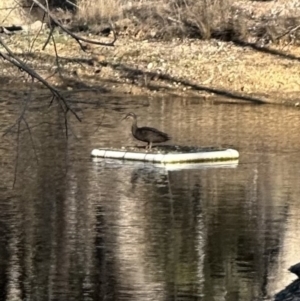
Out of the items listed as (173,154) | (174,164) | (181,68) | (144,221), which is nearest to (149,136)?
(173,154)

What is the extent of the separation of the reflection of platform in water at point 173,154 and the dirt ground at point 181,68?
37.6 ft

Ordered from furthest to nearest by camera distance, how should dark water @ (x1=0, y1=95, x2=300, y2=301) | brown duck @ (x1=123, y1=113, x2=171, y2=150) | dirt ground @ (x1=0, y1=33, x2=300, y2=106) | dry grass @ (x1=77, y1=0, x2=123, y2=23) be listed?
dry grass @ (x1=77, y1=0, x2=123, y2=23) → dirt ground @ (x1=0, y1=33, x2=300, y2=106) → brown duck @ (x1=123, y1=113, x2=171, y2=150) → dark water @ (x1=0, y1=95, x2=300, y2=301)

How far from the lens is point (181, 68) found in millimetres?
36500

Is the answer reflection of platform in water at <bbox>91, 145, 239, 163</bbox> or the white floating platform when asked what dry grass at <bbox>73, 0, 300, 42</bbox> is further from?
the white floating platform

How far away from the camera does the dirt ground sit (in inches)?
1351

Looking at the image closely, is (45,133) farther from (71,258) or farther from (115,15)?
(115,15)

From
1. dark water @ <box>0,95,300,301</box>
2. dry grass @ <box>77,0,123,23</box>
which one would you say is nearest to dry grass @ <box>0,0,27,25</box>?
dark water @ <box>0,95,300,301</box>

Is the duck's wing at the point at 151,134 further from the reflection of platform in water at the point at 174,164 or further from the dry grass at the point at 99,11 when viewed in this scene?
the dry grass at the point at 99,11

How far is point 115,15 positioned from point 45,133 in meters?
18.6

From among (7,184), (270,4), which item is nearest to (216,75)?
(270,4)

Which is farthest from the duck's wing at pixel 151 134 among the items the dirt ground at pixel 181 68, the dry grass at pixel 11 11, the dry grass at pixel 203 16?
the dry grass at pixel 203 16

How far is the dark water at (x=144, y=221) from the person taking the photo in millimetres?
12172

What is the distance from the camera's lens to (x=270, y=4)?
42.6 m

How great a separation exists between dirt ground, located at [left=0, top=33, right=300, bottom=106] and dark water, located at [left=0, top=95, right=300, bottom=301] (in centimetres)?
906
